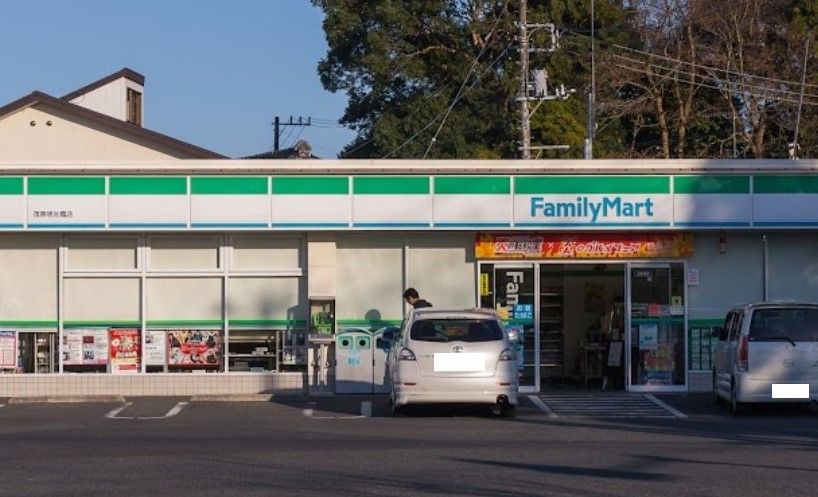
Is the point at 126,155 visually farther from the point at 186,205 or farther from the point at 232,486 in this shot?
the point at 232,486

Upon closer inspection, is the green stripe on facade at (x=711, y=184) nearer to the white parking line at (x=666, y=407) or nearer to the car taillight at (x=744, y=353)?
the white parking line at (x=666, y=407)

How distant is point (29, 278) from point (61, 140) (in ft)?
36.7

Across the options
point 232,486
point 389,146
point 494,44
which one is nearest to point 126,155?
point 389,146

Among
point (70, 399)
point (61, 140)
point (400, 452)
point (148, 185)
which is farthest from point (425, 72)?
point (400, 452)

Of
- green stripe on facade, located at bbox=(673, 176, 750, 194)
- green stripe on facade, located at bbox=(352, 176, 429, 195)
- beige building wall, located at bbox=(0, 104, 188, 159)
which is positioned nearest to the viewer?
green stripe on facade, located at bbox=(352, 176, 429, 195)

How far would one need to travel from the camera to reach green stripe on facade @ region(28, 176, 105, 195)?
22.7m

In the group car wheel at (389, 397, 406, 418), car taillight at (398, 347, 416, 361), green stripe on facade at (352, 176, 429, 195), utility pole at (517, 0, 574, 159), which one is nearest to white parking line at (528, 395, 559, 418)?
car wheel at (389, 397, 406, 418)

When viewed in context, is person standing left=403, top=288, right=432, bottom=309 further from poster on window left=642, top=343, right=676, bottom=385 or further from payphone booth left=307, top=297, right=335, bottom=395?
poster on window left=642, top=343, right=676, bottom=385

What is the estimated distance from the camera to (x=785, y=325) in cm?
1919

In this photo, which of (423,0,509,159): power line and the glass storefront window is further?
(423,0,509,159): power line

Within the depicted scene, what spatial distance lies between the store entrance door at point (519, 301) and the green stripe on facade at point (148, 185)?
5.15 m

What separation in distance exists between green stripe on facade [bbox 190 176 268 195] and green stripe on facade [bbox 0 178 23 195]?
9.01 feet

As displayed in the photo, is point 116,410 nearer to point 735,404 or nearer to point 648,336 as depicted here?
point 648,336

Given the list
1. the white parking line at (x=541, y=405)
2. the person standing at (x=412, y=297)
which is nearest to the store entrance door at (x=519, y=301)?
the white parking line at (x=541, y=405)
